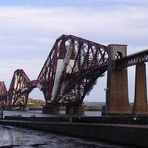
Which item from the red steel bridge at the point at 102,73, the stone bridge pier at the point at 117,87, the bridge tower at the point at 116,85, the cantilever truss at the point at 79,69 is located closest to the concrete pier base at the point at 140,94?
the red steel bridge at the point at 102,73

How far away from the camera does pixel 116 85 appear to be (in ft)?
415

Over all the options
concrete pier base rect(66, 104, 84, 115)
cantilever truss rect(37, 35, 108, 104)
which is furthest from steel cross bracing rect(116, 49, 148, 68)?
concrete pier base rect(66, 104, 84, 115)

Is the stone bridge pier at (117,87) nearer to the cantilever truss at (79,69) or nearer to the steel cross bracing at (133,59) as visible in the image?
the steel cross bracing at (133,59)

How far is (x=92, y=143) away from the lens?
56.6 meters

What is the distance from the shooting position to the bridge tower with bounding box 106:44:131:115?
125 meters

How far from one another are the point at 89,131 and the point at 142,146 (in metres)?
14.8

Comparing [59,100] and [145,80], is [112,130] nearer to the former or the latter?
[145,80]

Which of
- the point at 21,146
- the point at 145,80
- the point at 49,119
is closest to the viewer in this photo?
the point at 21,146

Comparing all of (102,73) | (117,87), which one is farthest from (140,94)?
(102,73)

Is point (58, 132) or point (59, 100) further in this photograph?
point (59, 100)

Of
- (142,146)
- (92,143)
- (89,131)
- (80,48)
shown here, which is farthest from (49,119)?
(80,48)

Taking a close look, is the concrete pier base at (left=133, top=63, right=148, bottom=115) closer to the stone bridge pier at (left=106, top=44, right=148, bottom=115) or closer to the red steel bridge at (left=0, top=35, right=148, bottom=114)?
the red steel bridge at (left=0, top=35, right=148, bottom=114)

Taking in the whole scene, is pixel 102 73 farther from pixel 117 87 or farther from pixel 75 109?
pixel 117 87

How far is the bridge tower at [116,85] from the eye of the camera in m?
125
